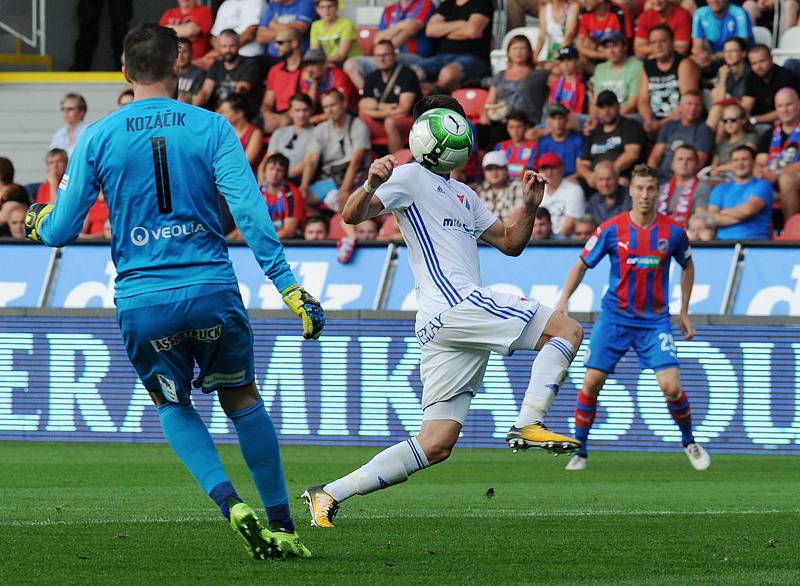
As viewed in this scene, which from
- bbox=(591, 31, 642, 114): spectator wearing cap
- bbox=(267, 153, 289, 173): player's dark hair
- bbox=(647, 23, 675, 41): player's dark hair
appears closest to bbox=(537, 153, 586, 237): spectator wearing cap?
bbox=(591, 31, 642, 114): spectator wearing cap

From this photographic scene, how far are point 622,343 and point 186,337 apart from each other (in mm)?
6409

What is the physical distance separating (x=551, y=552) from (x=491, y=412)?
7111 millimetres

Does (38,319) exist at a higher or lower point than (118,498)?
lower

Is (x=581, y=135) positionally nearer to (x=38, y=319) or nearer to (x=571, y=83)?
(x=571, y=83)

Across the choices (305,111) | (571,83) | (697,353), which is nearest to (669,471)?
(697,353)

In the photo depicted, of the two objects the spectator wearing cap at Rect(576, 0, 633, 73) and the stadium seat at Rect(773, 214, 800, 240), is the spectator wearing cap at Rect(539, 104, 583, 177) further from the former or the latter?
the stadium seat at Rect(773, 214, 800, 240)

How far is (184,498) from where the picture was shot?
9656 millimetres

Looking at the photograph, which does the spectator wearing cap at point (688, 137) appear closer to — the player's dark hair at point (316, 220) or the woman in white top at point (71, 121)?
the player's dark hair at point (316, 220)

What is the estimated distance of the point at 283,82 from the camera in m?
18.4

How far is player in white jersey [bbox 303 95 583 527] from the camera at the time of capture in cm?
736

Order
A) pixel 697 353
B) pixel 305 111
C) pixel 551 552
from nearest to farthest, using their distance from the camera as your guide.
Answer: pixel 551 552 → pixel 697 353 → pixel 305 111

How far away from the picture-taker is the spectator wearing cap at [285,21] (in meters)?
19.1

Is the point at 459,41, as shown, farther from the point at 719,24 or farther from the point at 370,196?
the point at 370,196

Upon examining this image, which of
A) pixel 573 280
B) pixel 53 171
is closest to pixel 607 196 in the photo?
pixel 573 280
